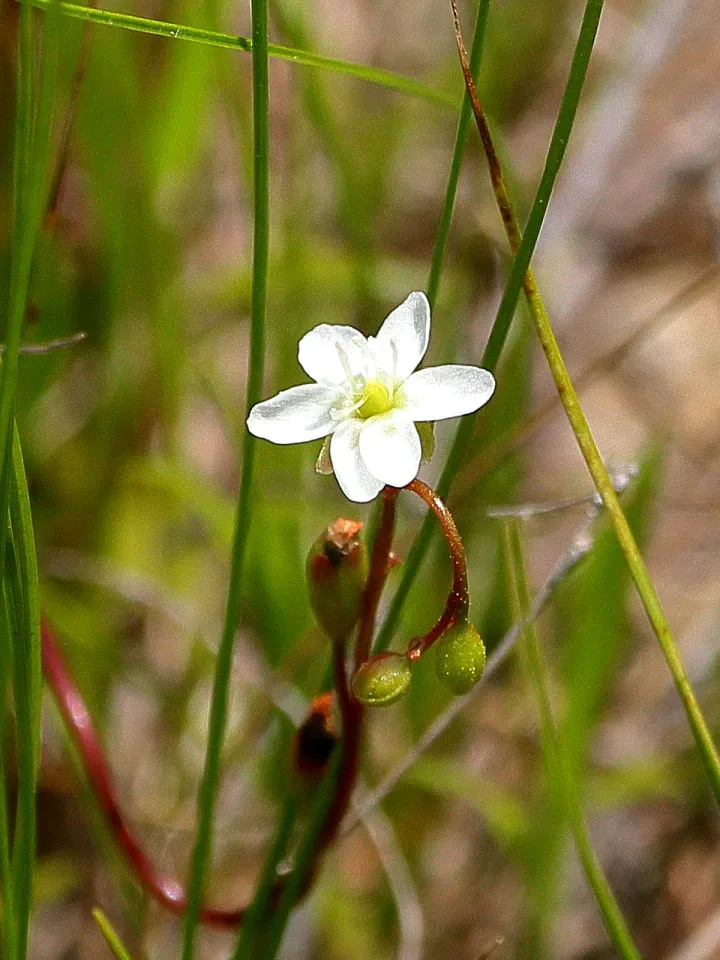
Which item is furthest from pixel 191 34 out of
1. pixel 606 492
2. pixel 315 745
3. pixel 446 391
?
pixel 315 745

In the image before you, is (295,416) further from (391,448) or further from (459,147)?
(459,147)

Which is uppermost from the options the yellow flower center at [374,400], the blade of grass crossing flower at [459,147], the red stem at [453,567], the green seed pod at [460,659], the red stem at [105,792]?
the blade of grass crossing flower at [459,147]

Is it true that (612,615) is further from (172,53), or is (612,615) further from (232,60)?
(172,53)

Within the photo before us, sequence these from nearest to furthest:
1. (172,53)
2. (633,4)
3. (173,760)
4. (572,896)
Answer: (572,896) < (173,760) < (172,53) < (633,4)

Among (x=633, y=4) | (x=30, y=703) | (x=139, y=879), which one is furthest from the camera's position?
(x=633, y=4)

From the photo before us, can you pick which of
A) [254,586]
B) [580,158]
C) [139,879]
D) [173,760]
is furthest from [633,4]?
[139,879]

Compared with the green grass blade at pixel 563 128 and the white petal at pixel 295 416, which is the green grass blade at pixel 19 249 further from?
the green grass blade at pixel 563 128

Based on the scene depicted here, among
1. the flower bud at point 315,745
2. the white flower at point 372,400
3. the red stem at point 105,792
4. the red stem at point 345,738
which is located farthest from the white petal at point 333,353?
the red stem at point 105,792
